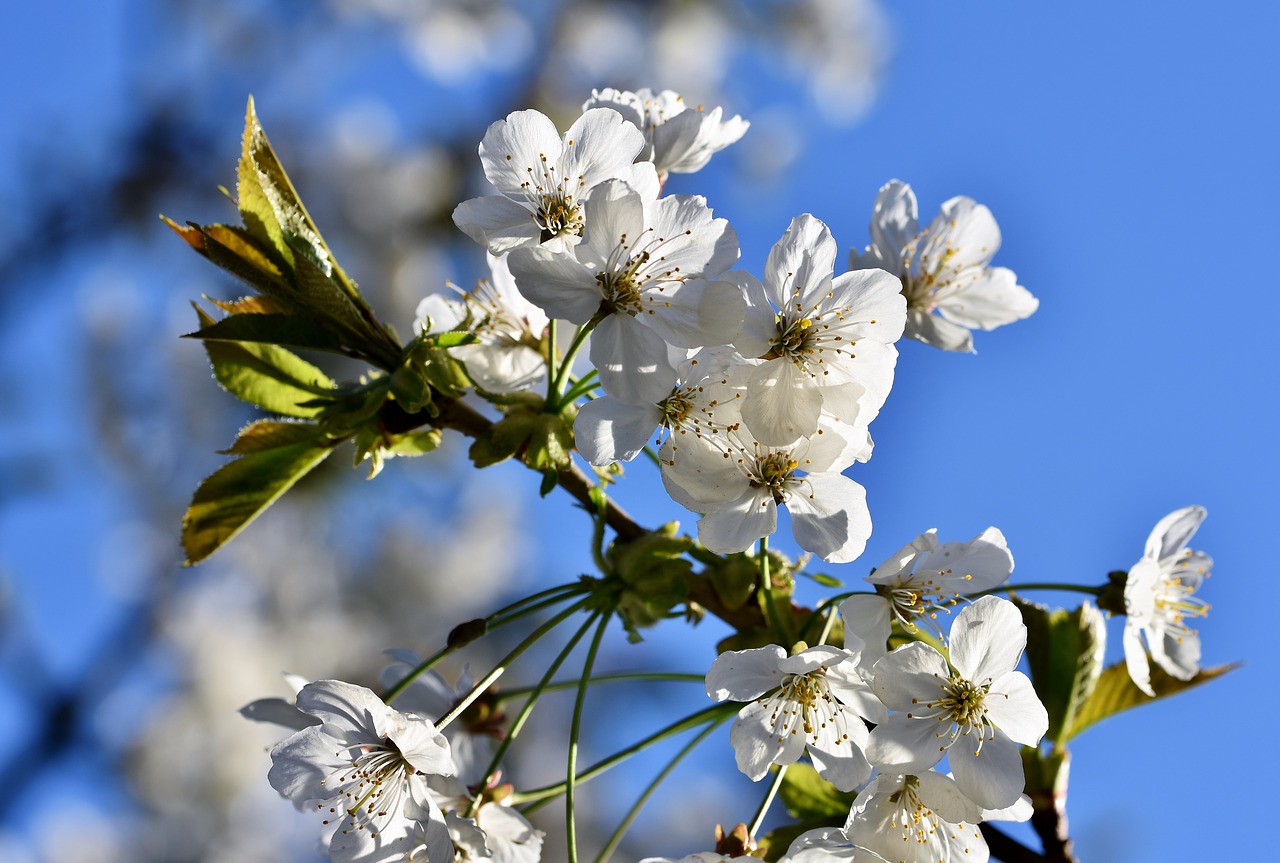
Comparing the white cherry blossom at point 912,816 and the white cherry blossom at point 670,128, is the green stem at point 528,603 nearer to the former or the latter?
the white cherry blossom at point 912,816

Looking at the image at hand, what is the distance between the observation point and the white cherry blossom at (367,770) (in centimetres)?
106

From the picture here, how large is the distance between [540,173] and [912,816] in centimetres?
78

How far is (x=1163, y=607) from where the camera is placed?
4.32 ft

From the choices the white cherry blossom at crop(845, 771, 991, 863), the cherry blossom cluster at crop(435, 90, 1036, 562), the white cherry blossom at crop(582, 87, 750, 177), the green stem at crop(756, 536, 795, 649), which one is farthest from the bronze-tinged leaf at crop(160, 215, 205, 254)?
the white cherry blossom at crop(845, 771, 991, 863)

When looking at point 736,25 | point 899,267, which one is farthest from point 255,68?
point 899,267

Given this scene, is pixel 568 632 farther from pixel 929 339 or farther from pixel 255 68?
pixel 929 339

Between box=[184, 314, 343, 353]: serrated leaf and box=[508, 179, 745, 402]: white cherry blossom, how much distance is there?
0.93ft

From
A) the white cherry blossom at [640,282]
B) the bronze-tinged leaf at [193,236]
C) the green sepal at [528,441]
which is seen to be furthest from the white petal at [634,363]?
the bronze-tinged leaf at [193,236]

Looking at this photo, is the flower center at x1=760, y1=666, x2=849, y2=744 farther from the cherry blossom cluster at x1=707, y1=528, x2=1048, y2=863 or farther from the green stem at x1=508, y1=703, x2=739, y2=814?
the green stem at x1=508, y1=703, x2=739, y2=814

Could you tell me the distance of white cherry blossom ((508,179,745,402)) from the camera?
38.6 inches

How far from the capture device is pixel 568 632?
9.14 m

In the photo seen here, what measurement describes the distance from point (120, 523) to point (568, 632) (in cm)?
424

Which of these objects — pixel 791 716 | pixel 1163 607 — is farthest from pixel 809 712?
pixel 1163 607

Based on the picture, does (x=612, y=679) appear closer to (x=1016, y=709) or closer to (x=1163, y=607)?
(x=1016, y=709)
